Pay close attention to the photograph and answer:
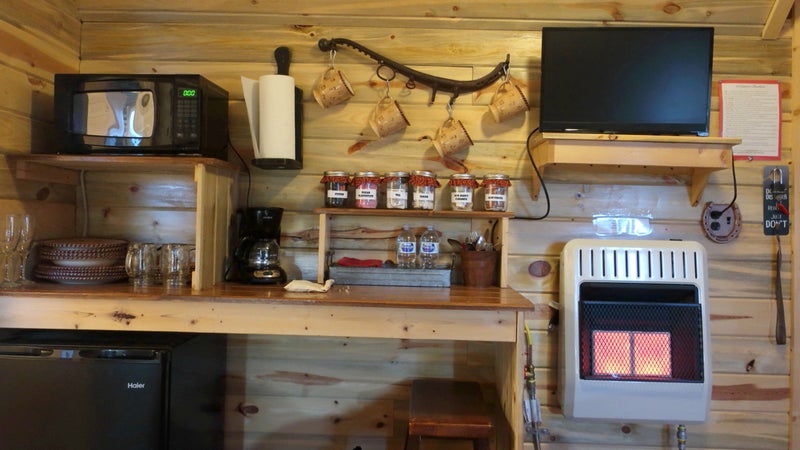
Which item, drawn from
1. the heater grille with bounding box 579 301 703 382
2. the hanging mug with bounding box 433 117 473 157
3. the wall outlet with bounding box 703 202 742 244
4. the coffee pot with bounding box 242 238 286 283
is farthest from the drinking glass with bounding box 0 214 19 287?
the wall outlet with bounding box 703 202 742 244

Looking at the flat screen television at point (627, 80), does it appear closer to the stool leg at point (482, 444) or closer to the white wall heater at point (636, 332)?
the white wall heater at point (636, 332)

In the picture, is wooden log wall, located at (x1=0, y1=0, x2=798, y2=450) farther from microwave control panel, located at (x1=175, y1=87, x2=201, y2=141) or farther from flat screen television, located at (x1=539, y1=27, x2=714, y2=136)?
microwave control panel, located at (x1=175, y1=87, x2=201, y2=141)

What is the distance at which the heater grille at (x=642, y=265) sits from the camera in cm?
171

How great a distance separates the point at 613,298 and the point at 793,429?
836mm

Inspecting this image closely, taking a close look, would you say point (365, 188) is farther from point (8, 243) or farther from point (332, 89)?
point (8, 243)

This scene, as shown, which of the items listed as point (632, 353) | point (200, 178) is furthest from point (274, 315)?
point (632, 353)

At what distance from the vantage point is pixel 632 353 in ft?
5.57

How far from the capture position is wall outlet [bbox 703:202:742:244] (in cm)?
186

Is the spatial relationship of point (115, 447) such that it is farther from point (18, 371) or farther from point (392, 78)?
point (392, 78)

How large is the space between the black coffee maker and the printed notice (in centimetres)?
166

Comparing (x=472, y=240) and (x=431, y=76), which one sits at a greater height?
(x=431, y=76)

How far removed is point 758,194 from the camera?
6.13ft

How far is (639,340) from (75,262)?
6.13ft

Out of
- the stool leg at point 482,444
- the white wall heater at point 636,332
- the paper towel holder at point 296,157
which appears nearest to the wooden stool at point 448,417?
the stool leg at point 482,444
